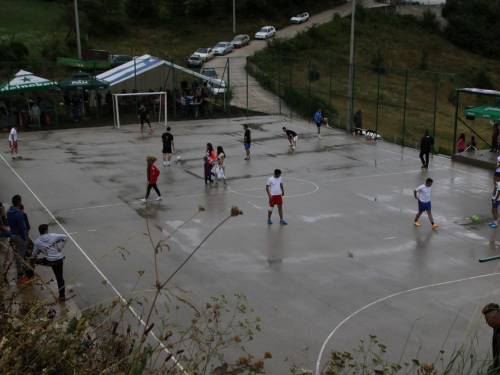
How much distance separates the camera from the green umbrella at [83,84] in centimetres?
3469

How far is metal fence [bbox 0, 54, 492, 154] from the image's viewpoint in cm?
3641

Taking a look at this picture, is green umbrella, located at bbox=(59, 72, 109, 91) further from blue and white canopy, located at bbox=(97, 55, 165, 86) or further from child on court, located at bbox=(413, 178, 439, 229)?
child on court, located at bbox=(413, 178, 439, 229)

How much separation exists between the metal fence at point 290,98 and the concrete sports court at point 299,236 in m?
7.39

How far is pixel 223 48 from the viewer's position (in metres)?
63.3

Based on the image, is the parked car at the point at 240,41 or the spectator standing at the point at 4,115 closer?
the spectator standing at the point at 4,115

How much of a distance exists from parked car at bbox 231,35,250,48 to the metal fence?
968cm

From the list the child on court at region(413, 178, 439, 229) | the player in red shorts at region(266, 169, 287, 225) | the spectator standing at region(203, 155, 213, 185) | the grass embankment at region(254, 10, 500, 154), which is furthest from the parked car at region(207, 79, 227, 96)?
the child on court at region(413, 178, 439, 229)

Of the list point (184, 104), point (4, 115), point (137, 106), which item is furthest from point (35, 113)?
point (184, 104)

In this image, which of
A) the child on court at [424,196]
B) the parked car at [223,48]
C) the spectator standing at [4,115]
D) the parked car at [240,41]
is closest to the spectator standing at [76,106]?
the spectator standing at [4,115]

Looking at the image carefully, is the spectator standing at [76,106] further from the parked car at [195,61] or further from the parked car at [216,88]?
the parked car at [195,61]

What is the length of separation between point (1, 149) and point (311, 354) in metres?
22.2

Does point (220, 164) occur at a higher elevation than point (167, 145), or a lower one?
lower

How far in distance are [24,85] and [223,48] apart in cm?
3241

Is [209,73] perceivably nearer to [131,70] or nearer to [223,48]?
[131,70]
